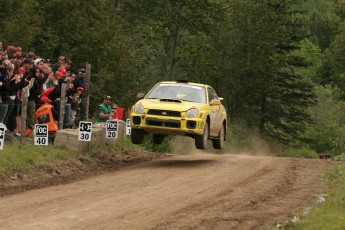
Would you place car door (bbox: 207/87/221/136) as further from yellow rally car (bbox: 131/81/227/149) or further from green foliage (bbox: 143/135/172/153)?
green foliage (bbox: 143/135/172/153)

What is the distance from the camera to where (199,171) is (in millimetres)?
18406

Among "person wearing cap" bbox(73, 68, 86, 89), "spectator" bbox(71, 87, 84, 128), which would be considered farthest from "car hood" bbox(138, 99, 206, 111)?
"person wearing cap" bbox(73, 68, 86, 89)

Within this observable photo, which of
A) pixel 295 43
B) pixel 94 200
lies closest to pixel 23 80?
pixel 94 200

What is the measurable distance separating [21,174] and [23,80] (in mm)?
2719

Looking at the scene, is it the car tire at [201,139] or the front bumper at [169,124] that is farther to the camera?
the car tire at [201,139]

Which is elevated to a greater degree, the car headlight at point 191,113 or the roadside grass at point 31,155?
the car headlight at point 191,113

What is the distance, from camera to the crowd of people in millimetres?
17297

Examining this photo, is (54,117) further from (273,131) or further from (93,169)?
(273,131)

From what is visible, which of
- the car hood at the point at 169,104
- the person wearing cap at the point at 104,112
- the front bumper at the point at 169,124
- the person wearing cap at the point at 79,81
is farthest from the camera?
the person wearing cap at the point at 104,112

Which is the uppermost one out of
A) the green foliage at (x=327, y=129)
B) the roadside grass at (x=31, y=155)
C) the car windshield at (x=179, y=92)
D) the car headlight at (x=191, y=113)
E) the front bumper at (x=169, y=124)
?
the car windshield at (x=179, y=92)

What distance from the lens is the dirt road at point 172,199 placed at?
11352mm

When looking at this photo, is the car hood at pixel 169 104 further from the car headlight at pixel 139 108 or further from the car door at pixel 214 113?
the car door at pixel 214 113

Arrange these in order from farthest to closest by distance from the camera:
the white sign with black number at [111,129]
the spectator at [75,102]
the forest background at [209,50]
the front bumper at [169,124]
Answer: the forest background at [209,50], the spectator at [75,102], the white sign with black number at [111,129], the front bumper at [169,124]

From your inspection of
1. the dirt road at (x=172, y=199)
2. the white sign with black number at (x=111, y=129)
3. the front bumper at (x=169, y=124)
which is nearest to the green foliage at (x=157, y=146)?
the white sign with black number at (x=111, y=129)
